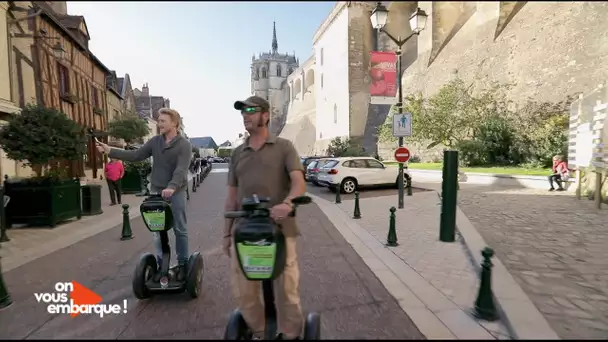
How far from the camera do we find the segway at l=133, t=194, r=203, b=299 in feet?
10.1

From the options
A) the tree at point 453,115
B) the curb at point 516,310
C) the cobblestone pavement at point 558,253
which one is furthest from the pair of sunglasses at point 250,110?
the tree at point 453,115

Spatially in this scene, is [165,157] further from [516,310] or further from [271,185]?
[516,310]

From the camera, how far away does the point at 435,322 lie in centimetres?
280

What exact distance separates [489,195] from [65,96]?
61.2ft

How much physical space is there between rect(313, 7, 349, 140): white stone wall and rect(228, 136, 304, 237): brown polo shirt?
38.0m

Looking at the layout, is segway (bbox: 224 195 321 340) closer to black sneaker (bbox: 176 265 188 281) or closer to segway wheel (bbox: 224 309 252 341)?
segway wheel (bbox: 224 309 252 341)

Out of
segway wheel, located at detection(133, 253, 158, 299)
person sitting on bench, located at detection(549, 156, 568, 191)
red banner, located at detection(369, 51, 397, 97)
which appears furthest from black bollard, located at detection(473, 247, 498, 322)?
person sitting on bench, located at detection(549, 156, 568, 191)

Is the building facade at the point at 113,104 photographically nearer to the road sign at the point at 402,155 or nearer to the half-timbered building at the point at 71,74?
the half-timbered building at the point at 71,74

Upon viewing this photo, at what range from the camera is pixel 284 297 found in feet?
7.10

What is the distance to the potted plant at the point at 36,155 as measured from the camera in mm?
6689

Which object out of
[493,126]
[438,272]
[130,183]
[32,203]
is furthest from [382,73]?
[493,126]

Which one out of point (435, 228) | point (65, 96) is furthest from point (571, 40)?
point (65, 96)

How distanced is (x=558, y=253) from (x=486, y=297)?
2.73m

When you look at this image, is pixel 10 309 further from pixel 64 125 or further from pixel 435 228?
pixel 435 228
